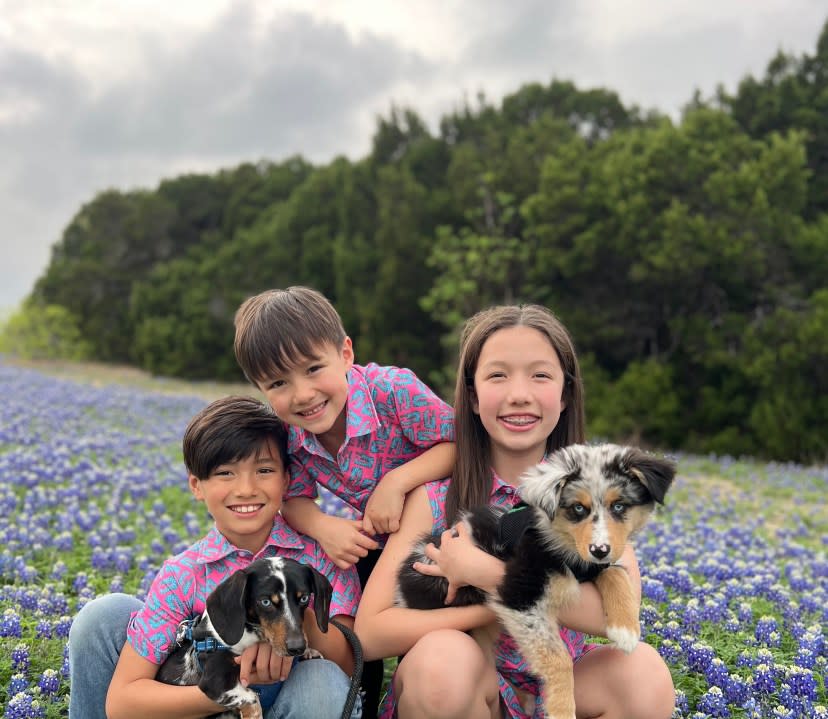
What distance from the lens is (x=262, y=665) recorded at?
2695mm

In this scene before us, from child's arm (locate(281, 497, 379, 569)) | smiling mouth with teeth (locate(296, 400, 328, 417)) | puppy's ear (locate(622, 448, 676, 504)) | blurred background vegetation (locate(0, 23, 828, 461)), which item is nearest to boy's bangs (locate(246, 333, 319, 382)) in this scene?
smiling mouth with teeth (locate(296, 400, 328, 417))

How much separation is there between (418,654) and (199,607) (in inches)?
36.7

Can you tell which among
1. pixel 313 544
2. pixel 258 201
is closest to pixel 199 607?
pixel 313 544

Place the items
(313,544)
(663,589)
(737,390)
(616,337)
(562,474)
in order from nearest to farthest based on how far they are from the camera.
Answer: (562,474) → (313,544) → (663,589) → (737,390) → (616,337)

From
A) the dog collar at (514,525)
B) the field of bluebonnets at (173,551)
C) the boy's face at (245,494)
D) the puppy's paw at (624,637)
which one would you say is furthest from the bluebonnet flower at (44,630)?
the puppy's paw at (624,637)

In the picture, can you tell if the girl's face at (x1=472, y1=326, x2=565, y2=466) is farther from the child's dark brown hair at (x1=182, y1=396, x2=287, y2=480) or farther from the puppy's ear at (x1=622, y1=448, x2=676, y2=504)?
the child's dark brown hair at (x1=182, y1=396, x2=287, y2=480)

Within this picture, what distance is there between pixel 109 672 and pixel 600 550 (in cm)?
A: 206

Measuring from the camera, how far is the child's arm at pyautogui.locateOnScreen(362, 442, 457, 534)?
10.7ft

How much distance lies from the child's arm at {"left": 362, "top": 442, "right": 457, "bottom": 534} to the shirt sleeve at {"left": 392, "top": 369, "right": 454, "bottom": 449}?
0.30 ft

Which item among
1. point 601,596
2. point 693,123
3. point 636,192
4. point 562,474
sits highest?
point 693,123

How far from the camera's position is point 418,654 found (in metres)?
2.88

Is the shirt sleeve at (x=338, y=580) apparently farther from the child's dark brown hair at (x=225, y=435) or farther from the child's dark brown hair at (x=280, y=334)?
the child's dark brown hair at (x=280, y=334)

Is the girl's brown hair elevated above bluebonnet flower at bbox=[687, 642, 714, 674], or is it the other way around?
the girl's brown hair

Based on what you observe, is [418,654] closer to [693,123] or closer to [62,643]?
[62,643]
